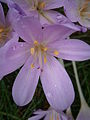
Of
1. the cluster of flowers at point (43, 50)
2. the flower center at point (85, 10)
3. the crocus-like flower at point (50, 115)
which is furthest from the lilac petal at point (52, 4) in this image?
the crocus-like flower at point (50, 115)

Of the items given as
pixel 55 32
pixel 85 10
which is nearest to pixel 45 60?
pixel 55 32

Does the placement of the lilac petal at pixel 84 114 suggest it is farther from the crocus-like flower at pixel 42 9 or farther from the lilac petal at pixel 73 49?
the crocus-like flower at pixel 42 9

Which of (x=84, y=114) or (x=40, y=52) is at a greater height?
(x=40, y=52)

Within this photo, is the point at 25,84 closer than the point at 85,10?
Yes

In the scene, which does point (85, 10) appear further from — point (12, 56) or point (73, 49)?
point (12, 56)

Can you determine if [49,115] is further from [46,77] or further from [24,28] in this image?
[24,28]
